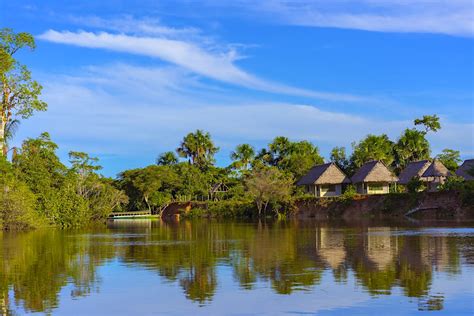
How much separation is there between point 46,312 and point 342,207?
51454mm

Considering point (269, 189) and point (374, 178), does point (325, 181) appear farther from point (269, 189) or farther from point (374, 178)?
point (269, 189)

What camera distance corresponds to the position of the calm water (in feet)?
37.9

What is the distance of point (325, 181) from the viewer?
223 ft

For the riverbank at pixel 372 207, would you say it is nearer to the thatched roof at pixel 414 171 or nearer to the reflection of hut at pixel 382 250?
the thatched roof at pixel 414 171

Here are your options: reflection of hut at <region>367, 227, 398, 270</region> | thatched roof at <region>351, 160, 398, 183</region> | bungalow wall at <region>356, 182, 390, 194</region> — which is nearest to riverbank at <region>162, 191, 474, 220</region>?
thatched roof at <region>351, 160, 398, 183</region>

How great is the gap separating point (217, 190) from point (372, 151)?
867 inches

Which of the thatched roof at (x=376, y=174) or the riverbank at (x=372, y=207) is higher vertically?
the thatched roof at (x=376, y=174)

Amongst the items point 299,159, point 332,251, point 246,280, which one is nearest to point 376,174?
point 299,159

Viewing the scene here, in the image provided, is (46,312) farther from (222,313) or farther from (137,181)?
(137,181)

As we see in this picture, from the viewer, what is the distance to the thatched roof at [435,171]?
61.8 m

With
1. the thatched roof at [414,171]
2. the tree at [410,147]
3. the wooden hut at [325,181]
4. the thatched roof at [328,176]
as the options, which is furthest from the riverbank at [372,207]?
the tree at [410,147]

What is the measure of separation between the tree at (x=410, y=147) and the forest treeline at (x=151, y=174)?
121 millimetres

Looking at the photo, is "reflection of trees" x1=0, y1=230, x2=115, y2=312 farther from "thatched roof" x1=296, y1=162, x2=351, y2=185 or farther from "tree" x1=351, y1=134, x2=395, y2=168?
"tree" x1=351, y1=134, x2=395, y2=168

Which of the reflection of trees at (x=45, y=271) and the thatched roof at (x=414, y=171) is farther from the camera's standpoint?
the thatched roof at (x=414, y=171)
